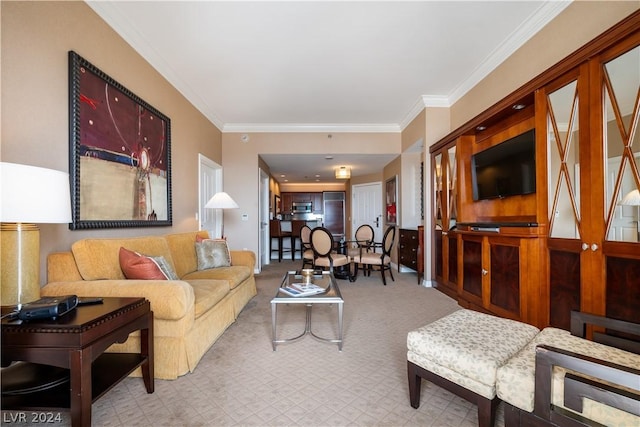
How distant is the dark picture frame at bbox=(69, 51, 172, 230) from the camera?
207 cm

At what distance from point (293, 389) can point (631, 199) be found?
230 centimetres

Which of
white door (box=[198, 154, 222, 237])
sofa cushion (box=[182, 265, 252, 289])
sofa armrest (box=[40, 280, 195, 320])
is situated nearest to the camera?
sofa armrest (box=[40, 280, 195, 320])

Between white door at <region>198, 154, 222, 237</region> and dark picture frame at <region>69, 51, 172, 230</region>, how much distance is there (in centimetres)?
114

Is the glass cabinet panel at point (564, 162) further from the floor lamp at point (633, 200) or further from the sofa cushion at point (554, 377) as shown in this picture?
the sofa cushion at point (554, 377)

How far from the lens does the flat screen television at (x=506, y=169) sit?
8.56ft

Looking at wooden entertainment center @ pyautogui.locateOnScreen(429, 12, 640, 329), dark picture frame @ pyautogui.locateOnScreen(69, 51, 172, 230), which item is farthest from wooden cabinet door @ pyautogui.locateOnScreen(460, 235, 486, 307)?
dark picture frame @ pyautogui.locateOnScreen(69, 51, 172, 230)

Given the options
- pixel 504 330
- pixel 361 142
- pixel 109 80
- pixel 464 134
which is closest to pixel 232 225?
pixel 361 142

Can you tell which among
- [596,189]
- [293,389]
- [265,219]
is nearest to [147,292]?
[293,389]

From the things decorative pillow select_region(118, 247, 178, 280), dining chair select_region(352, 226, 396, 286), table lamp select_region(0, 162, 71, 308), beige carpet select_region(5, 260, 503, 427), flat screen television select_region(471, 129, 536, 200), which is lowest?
beige carpet select_region(5, 260, 503, 427)

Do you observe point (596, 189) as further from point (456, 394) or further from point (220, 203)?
point (220, 203)

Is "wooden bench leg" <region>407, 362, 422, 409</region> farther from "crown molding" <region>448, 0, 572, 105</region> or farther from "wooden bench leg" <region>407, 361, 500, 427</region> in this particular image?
"crown molding" <region>448, 0, 572, 105</region>

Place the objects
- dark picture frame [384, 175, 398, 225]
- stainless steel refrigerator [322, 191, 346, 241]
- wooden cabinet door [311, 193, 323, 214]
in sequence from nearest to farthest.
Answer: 1. dark picture frame [384, 175, 398, 225]
2. stainless steel refrigerator [322, 191, 346, 241]
3. wooden cabinet door [311, 193, 323, 214]

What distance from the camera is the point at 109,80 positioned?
93.2 inches

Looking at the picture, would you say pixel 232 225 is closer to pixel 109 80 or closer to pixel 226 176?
pixel 226 176
